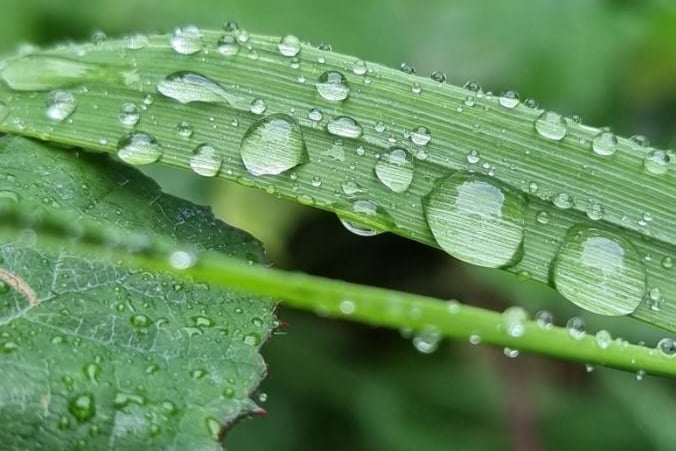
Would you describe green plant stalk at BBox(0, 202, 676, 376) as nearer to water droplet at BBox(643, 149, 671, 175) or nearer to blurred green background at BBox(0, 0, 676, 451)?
water droplet at BBox(643, 149, 671, 175)

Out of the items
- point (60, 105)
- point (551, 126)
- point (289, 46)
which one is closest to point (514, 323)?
point (551, 126)

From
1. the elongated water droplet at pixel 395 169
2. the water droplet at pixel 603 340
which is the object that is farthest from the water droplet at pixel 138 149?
the water droplet at pixel 603 340

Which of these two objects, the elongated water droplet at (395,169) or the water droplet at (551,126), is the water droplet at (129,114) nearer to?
the elongated water droplet at (395,169)

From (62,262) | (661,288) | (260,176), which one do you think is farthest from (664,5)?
(62,262)

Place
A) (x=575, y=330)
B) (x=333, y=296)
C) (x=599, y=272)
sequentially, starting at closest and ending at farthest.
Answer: (x=333, y=296), (x=575, y=330), (x=599, y=272)

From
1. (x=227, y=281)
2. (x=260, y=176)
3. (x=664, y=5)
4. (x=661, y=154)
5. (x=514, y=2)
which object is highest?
(x=664, y=5)

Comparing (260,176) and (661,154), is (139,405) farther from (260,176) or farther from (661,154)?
(661,154)

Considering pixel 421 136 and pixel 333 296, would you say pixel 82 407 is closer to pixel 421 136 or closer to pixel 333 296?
pixel 333 296
